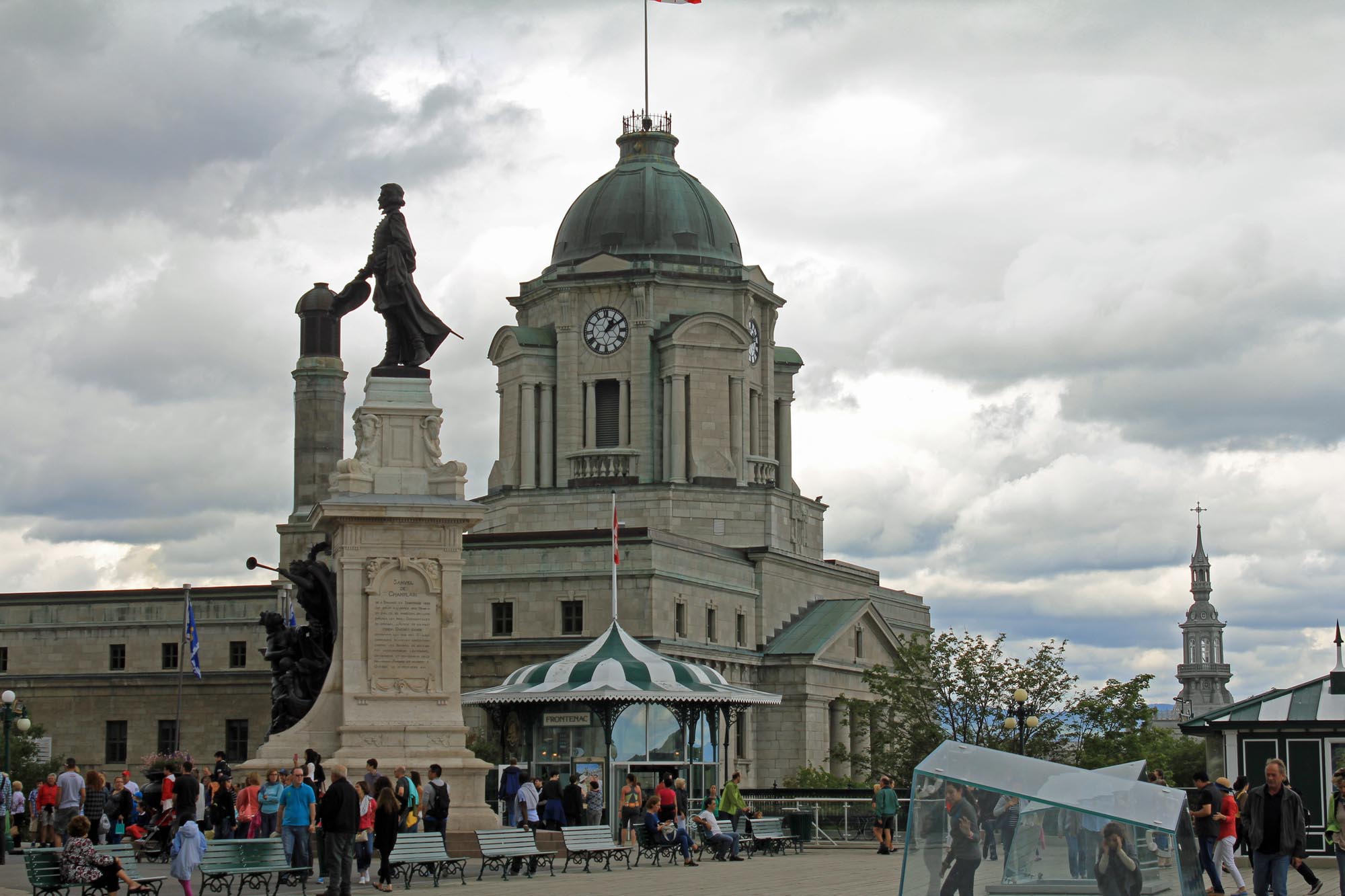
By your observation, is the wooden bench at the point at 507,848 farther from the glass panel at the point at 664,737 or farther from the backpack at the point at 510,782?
the glass panel at the point at 664,737

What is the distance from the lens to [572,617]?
7500 cm

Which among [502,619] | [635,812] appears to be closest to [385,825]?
[635,812]

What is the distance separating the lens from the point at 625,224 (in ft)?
297

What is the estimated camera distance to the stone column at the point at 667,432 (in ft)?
284

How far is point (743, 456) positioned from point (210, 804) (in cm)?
5691

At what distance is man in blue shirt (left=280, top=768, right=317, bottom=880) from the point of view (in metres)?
26.4

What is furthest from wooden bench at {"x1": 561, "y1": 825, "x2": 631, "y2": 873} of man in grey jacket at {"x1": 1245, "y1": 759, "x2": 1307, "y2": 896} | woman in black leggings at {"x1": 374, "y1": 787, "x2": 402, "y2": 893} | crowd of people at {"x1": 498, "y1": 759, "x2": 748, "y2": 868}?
man in grey jacket at {"x1": 1245, "y1": 759, "x2": 1307, "y2": 896}

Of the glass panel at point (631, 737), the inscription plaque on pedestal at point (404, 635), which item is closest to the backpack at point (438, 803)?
the inscription plaque on pedestal at point (404, 635)

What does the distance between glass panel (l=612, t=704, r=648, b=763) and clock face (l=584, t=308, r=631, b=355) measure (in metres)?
39.3

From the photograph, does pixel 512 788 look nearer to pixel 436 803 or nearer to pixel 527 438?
pixel 436 803

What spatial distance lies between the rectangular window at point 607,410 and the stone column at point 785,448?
26.1ft

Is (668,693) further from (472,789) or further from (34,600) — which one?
(34,600)

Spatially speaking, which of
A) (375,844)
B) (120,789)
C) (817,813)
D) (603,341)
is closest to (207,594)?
(603,341)

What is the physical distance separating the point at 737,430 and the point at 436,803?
58.6 metres
